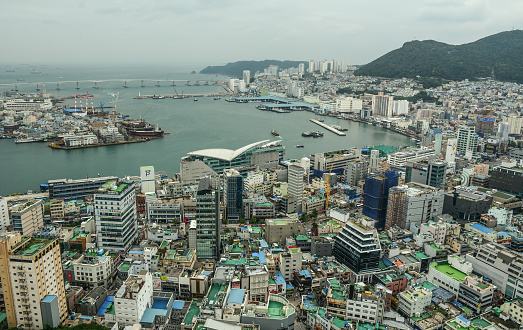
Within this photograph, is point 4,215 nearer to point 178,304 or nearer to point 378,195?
point 178,304

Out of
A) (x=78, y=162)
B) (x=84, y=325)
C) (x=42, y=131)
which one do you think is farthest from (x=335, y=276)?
(x=42, y=131)

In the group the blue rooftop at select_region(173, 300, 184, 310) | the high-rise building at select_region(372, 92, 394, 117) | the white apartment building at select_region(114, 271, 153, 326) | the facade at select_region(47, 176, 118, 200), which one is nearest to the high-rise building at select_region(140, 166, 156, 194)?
the facade at select_region(47, 176, 118, 200)

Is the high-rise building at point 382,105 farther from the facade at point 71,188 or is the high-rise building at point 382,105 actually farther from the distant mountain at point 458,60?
the facade at point 71,188

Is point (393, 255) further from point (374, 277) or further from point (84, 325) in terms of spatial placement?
point (84, 325)

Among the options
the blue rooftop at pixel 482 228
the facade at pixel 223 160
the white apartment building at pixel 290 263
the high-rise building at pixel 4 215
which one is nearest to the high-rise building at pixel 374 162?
the facade at pixel 223 160

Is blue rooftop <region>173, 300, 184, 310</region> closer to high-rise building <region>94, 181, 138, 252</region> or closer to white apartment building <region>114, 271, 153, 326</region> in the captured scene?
white apartment building <region>114, 271, 153, 326</region>

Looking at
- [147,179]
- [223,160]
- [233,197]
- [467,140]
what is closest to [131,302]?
[233,197]

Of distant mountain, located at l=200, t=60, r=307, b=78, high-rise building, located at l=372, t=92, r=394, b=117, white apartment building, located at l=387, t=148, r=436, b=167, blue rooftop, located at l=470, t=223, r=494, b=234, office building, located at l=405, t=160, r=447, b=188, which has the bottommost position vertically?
blue rooftop, located at l=470, t=223, r=494, b=234
